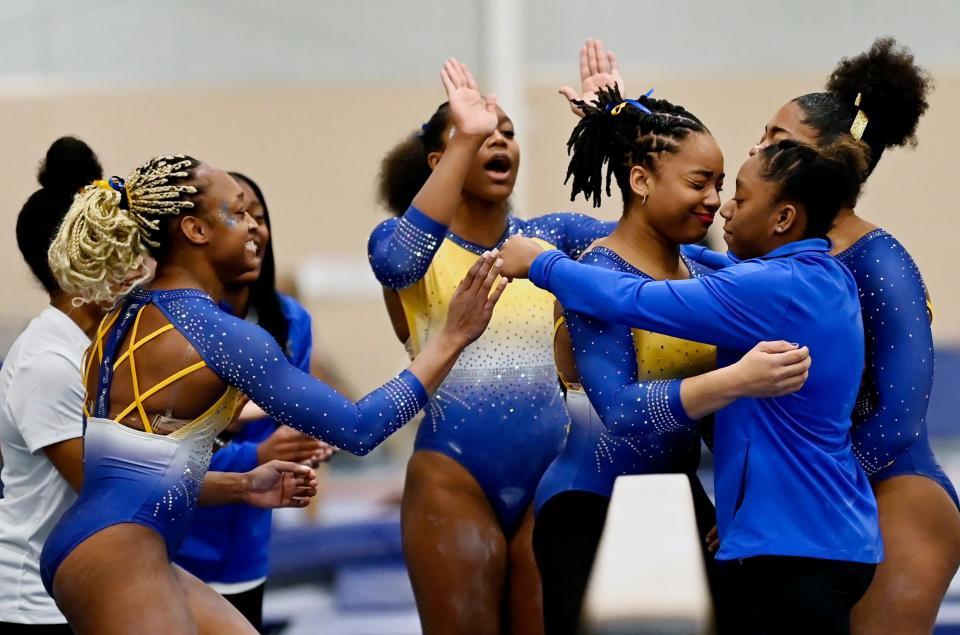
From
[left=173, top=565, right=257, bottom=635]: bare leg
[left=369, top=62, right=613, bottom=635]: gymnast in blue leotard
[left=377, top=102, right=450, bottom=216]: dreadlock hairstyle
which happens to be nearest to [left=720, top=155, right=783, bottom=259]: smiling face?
[left=369, top=62, right=613, bottom=635]: gymnast in blue leotard

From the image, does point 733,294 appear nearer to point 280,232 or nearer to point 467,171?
point 467,171

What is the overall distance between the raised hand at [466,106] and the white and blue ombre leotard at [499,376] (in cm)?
27

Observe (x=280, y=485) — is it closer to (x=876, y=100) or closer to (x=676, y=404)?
(x=676, y=404)

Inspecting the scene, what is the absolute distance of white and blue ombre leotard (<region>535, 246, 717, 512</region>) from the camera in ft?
8.02

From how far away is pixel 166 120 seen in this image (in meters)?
7.97

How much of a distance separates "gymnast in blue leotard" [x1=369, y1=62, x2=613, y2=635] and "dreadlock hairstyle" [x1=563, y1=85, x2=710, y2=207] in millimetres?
295

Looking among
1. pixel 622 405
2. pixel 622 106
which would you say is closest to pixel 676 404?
pixel 622 405

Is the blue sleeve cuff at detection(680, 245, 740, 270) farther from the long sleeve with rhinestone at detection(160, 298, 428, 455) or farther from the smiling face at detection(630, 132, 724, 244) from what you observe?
the long sleeve with rhinestone at detection(160, 298, 428, 455)

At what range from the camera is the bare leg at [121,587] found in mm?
2422

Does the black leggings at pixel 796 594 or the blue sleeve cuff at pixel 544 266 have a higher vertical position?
the blue sleeve cuff at pixel 544 266

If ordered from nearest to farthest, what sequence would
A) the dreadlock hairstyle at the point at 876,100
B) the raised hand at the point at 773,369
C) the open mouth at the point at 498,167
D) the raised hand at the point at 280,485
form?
the raised hand at the point at 773,369
the dreadlock hairstyle at the point at 876,100
the raised hand at the point at 280,485
the open mouth at the point at 498,167

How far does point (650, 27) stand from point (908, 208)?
1837mm

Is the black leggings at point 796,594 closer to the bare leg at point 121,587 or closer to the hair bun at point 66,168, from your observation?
the bare leg at point 121,587

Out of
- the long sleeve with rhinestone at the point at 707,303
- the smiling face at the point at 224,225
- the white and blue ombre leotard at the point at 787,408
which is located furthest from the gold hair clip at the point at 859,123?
the smiling face at the point at 224,225
